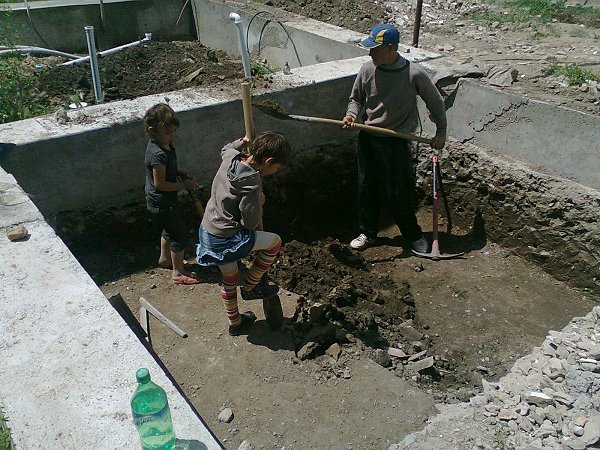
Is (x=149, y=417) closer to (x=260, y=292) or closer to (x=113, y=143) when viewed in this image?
(x=260, y=292)

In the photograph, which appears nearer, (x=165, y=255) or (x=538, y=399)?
(x=538, y=399)

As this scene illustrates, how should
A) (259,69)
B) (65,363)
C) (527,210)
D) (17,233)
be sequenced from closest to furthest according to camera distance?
(65,363) < (17,233) < (527,210) < (259,69)

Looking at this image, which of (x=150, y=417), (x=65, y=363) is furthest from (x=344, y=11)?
(x=150, y=417)

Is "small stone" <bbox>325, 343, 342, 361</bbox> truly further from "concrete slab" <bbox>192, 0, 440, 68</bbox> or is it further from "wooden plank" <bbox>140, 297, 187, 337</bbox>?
"concrete slab" <bbox>192, 0, 440, 68</bbox>

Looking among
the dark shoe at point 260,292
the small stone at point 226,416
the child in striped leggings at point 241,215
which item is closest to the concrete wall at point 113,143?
the child in striped leggings at point 241,215

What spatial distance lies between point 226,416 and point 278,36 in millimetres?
5932

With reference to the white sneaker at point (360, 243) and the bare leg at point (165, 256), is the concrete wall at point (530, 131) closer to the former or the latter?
the white sneaker at point (360, 243)

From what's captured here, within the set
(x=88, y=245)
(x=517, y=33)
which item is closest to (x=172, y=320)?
(x=88, y=245)

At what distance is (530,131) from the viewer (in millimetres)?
4789

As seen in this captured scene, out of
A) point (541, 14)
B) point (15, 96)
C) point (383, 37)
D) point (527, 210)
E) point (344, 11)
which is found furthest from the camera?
point (344, 11)

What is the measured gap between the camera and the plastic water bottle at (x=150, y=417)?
1.89 meters

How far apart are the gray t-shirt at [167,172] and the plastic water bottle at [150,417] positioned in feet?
7.23

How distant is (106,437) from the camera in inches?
76.4

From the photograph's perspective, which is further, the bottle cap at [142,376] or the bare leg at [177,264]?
the bare leg at [177,264]
